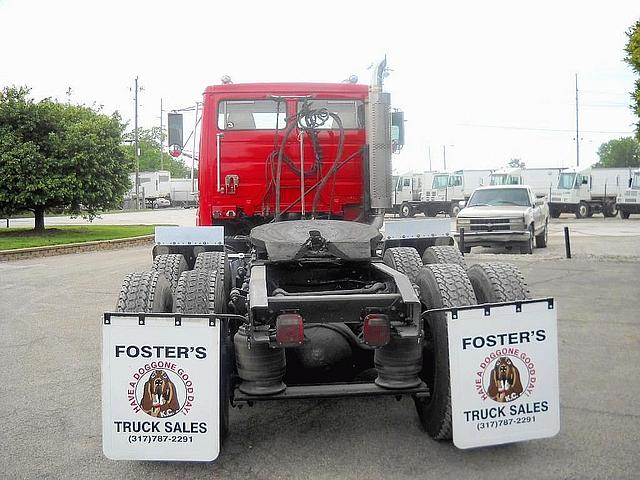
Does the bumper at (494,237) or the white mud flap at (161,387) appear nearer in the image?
the white mud flap at (161,387)

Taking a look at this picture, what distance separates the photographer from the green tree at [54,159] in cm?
2128

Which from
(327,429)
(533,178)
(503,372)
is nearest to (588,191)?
(533,178)

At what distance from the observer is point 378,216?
766 cm

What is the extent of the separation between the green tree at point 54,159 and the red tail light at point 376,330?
1942cm

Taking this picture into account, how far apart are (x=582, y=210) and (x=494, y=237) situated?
75.7 ft

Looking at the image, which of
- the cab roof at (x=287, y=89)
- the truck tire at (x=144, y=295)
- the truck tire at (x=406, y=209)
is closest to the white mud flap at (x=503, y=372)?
the truck tire at (x=144, y=295)

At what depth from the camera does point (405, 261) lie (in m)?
5.82

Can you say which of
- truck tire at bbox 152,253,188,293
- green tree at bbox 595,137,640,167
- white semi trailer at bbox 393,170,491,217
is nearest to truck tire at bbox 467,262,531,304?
truck tire at bbox 152,253,188,293

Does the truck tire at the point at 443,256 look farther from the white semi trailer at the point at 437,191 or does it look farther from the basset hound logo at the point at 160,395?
the white semi trailer at the point at 437,191

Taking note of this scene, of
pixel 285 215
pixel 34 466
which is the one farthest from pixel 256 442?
pixel 285 215

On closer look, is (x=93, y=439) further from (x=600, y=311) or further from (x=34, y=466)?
(x=600, y=311)

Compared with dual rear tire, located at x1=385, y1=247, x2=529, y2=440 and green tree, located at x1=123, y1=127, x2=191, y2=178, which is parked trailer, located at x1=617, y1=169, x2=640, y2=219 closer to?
dual rear tire, located at x1=385, y1=247, x2=529, y2=440

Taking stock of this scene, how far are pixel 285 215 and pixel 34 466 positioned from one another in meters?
4.04

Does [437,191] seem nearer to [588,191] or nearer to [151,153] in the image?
[588,191]
